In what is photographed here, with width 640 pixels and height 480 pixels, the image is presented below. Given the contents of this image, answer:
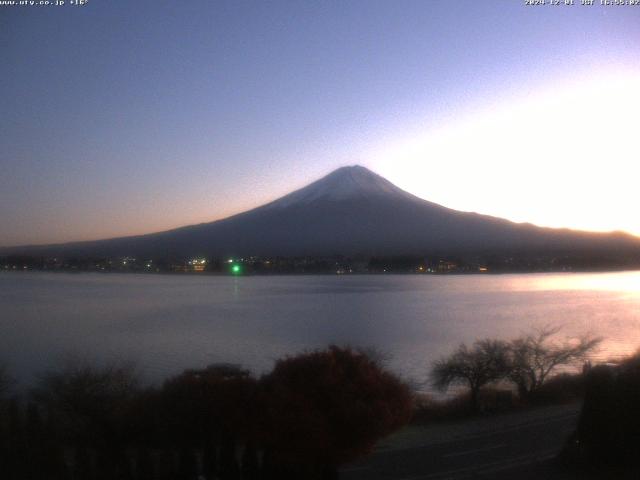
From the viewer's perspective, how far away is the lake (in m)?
16.1

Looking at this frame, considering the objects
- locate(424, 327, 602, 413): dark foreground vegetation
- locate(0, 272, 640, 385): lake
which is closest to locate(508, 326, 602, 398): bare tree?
locate(424, 327, 602, 413): dark foreground vegetation

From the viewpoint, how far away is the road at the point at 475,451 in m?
5.49

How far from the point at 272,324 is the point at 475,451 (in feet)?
57.7

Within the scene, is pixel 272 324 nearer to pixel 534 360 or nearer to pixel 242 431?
pixel 534 360

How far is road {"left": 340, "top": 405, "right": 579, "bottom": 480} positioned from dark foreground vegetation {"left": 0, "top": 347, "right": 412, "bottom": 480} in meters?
0.97

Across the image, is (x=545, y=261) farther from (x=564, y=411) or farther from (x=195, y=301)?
(x=564, y=411)

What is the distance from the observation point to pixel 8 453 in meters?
4.65

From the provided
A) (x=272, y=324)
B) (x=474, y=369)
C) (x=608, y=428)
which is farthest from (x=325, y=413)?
(x=272, y=324)

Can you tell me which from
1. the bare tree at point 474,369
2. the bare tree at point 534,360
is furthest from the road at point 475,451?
the bare tree at point 534,360

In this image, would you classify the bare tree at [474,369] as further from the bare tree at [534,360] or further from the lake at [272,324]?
the lake at [272,324]

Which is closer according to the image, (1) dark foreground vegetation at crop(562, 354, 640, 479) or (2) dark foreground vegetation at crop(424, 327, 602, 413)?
(1) dark foreground vegetation at crop(562, 354, 640, 479)

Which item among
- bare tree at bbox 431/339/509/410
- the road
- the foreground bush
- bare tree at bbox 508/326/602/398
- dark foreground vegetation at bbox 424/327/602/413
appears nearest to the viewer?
the foreground bush

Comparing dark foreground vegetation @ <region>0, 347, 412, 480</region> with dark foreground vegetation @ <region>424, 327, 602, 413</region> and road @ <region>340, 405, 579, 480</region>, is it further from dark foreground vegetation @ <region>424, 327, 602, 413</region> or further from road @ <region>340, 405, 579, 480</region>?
dark foreground vegetation @ <region>424, 327, 602, 413</region>

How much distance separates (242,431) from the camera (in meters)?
4.80
